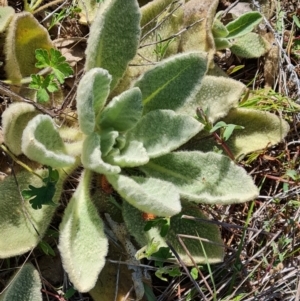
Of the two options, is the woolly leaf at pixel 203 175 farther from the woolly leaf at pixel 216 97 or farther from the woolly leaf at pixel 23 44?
the woolly leaf at pixel 23 44

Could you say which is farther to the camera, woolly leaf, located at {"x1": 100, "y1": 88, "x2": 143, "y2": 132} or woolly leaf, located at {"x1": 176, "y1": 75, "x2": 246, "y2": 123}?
woolly leaf, located at {"x1": 176, "y1": 75, "x2": 246, "y2": 123}

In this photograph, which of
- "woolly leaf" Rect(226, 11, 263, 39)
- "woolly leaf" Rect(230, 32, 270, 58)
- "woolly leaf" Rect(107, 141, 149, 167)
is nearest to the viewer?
"woolly leaf" Rect(107, 141, 149, 167)

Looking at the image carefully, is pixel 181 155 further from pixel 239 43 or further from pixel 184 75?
pixel 239 43

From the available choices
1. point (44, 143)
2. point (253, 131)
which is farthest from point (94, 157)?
point (253, 131)

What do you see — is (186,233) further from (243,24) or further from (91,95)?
(243,24)

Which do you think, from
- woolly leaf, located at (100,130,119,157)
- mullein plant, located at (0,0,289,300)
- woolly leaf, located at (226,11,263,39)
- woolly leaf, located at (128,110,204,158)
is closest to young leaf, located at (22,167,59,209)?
mullein plant, located at (0,0,289,300)

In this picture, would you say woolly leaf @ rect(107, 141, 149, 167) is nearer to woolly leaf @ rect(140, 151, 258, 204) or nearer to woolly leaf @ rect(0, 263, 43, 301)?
woolly leaf @ rect(140, 151, 258, 204)

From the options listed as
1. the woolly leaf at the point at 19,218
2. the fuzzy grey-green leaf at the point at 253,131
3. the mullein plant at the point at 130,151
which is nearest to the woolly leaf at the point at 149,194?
the mullein plant at the point at 130,151

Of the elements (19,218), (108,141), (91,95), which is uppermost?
(91,95)
